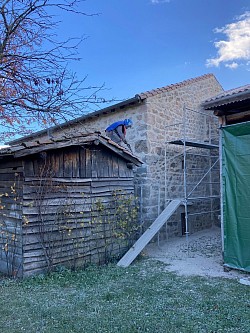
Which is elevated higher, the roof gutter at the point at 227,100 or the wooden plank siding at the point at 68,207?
the roof gutter at the point at 227,100

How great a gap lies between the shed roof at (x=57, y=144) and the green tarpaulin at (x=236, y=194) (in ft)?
8.38

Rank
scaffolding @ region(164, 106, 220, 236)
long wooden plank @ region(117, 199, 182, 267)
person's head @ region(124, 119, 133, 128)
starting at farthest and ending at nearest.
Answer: scaffolding @ region(164, 106, 220, 236), person's head @ region(124, 119, 133, 128), long wooden plank @ region(117, 199, 182, 267)

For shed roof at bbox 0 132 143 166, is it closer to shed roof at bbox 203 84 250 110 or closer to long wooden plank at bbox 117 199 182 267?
long wooden plank at bbox 117 199 182 267

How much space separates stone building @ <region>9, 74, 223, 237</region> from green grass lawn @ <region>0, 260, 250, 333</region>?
3.21 metres

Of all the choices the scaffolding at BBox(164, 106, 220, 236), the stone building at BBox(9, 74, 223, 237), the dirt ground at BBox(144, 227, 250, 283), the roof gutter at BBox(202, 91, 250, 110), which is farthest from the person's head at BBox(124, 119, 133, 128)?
the dirt ground at BBox(144, 227, 250, 283)

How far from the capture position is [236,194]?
5.49 metres

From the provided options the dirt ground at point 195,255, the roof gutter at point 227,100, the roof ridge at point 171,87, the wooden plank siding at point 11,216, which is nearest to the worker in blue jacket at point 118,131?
the roof ridge at point 171,87

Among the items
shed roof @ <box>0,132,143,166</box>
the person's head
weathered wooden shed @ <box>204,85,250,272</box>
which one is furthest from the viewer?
the person's head

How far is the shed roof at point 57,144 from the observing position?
16.4 ft

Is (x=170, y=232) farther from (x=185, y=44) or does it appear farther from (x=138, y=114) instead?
(x=185, y=44)

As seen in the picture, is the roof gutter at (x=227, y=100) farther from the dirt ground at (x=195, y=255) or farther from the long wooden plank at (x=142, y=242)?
the dirt ground at (x=195, y=255)

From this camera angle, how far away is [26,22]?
13.6 feet

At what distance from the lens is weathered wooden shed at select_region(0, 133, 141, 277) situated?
212 inches

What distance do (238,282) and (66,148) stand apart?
14.2 ft
